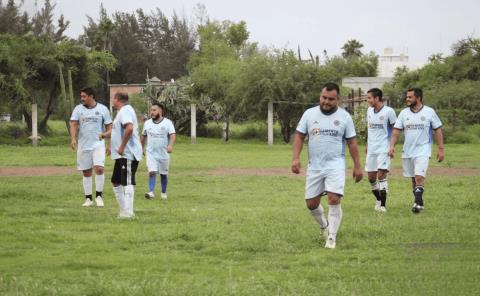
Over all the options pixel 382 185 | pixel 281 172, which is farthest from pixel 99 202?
pixel 281 172

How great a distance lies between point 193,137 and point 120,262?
34019 mm

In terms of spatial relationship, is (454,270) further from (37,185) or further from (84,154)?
(37,185)

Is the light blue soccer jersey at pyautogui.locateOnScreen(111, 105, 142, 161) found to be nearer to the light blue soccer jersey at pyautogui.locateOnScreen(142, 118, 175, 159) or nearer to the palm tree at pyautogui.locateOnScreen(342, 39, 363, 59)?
the light blue soccer jersey at pyautogui.locateOnScreen(142, 118, 175, 159)

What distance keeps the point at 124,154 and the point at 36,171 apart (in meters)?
11.7

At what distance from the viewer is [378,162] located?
14.4 metres

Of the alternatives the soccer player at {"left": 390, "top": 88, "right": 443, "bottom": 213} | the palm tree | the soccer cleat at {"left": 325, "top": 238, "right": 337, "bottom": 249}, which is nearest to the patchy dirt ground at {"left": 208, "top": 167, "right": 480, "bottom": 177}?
the soccer player at {"left": 390, "top": 88, "right": 443, "bottom": 213}

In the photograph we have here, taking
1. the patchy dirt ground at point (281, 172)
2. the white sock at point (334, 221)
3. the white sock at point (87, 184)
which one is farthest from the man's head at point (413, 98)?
the patchy dirt ground at point (281, 172)

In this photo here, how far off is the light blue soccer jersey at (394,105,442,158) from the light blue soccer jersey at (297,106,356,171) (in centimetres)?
419

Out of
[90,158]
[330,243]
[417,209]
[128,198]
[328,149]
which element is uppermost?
[328,149]

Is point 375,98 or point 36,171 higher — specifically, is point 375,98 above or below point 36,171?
above

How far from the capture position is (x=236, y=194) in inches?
668

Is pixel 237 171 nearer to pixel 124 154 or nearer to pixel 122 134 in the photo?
pixel 122 134

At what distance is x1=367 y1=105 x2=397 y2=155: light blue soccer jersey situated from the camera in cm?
1447

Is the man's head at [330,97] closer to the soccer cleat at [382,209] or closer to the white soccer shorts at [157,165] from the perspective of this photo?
the soccer cleat at [382,209]
